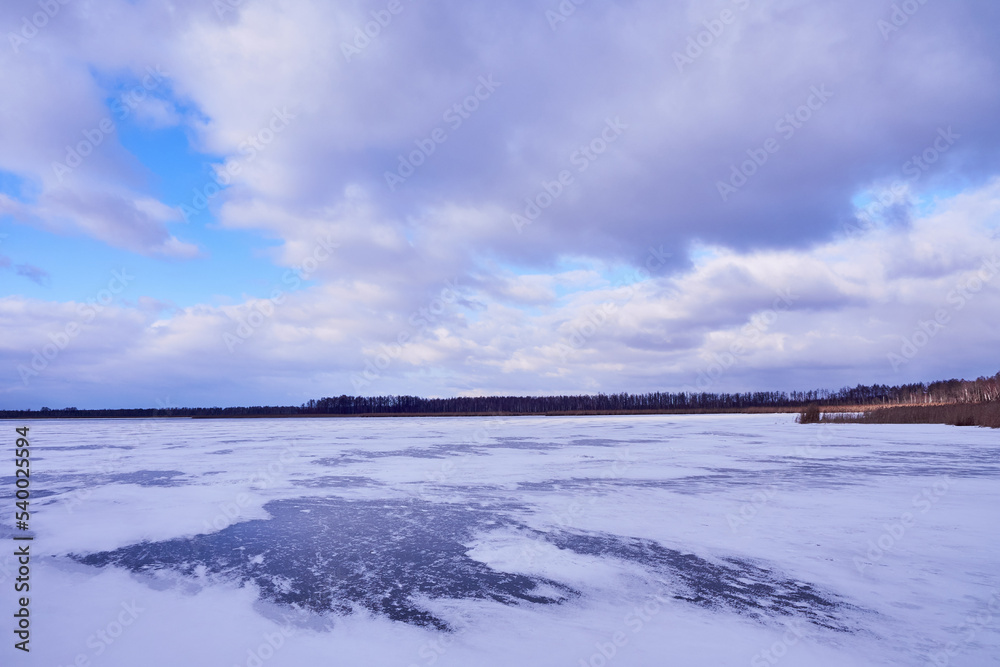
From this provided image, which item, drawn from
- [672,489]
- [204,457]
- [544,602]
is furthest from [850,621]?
[204,457]

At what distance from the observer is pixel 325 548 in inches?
188

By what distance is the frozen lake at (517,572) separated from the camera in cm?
287

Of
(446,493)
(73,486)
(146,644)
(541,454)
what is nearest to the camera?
(146,644)

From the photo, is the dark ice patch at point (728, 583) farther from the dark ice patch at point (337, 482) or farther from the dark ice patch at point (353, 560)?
the dark ice patch at point (337, 482)

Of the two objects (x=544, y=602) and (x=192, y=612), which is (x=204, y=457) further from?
(x=544, y=602)

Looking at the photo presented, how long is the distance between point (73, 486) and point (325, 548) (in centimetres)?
664

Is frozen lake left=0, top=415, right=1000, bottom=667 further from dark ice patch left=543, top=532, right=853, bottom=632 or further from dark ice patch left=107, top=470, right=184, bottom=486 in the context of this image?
dark ice patch left=107, top=470, right=184, bottom=486

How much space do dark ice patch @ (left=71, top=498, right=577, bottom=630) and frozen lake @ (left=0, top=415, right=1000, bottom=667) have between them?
1.0 inches

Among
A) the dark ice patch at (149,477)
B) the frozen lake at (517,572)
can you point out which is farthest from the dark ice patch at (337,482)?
the dark ice patch at (149,477)

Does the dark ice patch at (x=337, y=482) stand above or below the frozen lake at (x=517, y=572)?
below

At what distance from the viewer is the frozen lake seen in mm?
2873

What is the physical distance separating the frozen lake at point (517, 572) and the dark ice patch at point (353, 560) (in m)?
0.03

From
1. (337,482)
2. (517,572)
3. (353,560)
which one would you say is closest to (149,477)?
(337,482)

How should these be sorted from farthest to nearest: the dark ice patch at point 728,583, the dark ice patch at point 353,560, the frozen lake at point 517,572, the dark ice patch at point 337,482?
the dark ice patch at point 337,482 → the dark ice patch at point 353,560 → the dark ice patch at point 728,583 → the frozen lake at point 517,572
